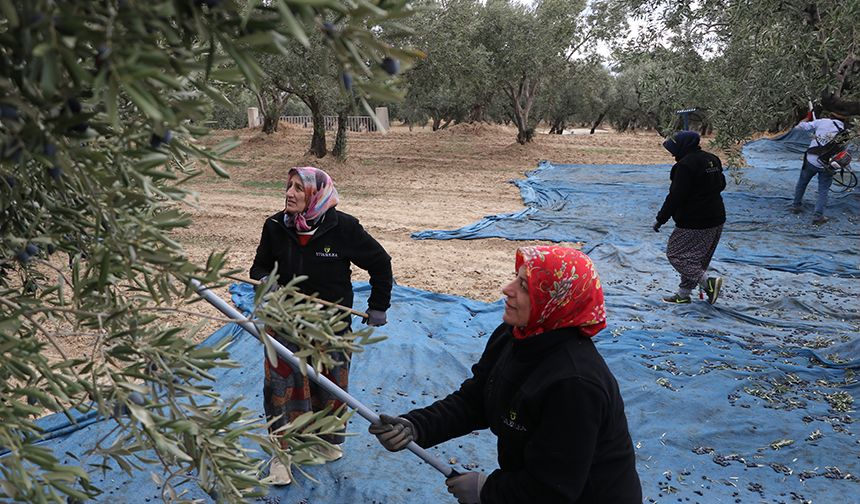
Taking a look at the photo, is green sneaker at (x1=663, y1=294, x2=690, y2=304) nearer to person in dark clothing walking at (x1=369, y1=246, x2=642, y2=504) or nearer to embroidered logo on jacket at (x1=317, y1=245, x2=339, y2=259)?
embroidered logo on jacket at (x1=317, y1=245, x2=339, y2=259)

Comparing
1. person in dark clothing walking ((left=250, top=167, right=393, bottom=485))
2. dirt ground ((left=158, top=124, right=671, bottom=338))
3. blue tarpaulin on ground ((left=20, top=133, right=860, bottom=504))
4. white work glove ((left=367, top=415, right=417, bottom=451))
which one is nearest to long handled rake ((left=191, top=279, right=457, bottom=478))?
white work glove ((left=367, top=415, right=417, bottom=451))

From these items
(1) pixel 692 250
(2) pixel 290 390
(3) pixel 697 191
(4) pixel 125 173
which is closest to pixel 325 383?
(4) pixel 125 173

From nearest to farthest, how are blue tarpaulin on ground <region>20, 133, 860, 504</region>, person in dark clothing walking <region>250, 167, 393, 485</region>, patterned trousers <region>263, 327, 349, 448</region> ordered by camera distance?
person in dark clothing walking <region>250, 167, 393, 485</region> < patterned trousers <region>263, 327, 349, 448</region> < blue tarpaulin on ground <region>20, 133, 860, 504</region>

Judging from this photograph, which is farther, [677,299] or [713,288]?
[677,299]

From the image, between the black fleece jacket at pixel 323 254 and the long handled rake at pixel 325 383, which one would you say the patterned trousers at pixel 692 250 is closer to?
the black fleece jacket at pixel 323 254

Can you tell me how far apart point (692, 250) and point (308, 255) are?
205 inches

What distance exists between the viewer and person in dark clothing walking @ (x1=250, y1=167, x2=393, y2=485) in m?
4.00

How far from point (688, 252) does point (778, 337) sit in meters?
1.34

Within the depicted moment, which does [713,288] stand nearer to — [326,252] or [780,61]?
[780,61]

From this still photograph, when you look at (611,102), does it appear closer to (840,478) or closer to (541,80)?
(541,80)

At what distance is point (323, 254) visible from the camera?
4090 millimetres

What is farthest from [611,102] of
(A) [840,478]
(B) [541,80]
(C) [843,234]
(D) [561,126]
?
(A) [840,478]

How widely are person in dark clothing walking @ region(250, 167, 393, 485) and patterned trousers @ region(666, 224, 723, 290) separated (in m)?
4.64

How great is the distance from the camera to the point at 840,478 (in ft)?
14.0
